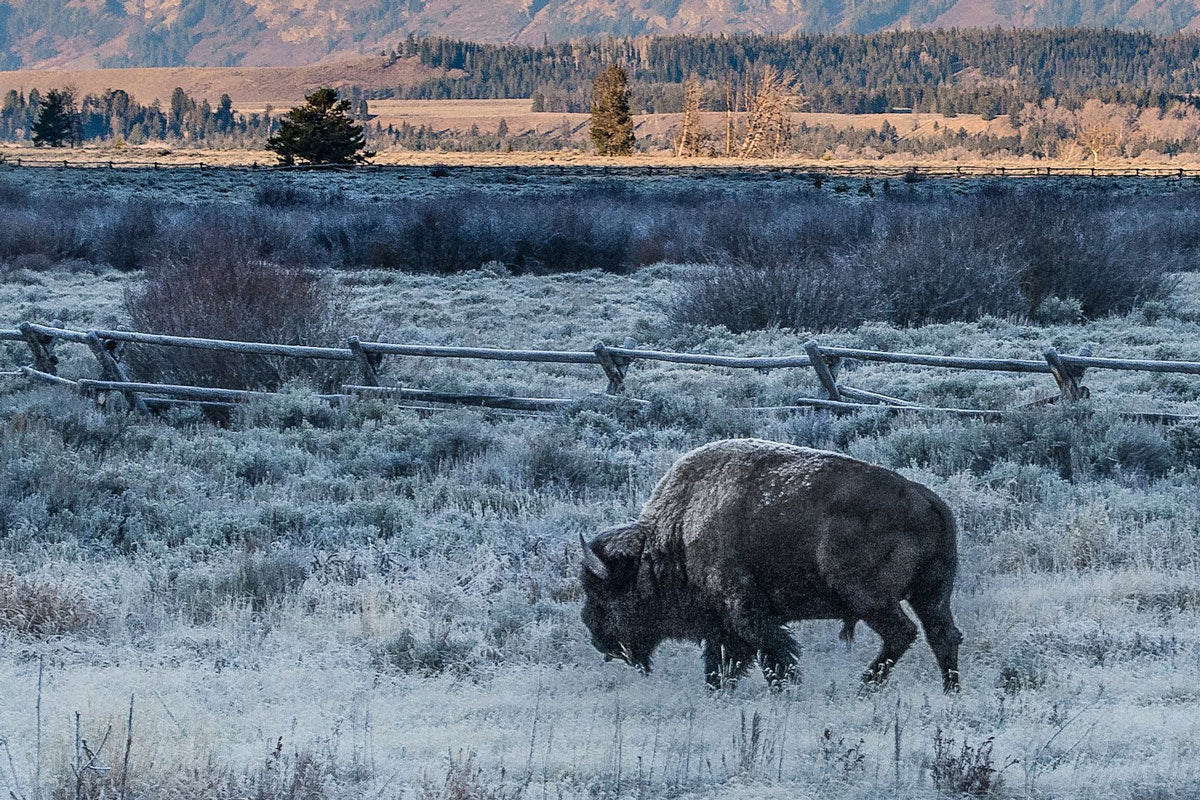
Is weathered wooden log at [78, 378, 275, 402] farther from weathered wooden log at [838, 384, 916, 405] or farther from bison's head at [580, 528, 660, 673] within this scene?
bison's head at [580, 528, 660, 673]

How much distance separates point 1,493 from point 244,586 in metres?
2.71

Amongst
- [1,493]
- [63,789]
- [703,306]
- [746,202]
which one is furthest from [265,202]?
[63,789]

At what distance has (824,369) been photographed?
11.0 meters

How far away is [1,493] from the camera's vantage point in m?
8.54

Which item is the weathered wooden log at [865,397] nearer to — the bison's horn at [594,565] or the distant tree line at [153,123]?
the bison's horn at [594,565]

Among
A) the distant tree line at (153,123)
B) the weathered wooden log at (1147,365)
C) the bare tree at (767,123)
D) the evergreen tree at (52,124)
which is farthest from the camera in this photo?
the distant tree line at (153,123)

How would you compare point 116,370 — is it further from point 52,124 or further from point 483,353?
point 52,124

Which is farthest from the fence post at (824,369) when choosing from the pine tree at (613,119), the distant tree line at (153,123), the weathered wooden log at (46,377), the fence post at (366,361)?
the distant tree line at (153,123)

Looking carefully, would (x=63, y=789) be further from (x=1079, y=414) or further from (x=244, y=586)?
(x=1079, y=414)

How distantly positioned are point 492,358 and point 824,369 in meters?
2.89

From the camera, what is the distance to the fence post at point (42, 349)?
1306 centimetres

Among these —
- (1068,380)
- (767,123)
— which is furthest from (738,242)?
(767,123)

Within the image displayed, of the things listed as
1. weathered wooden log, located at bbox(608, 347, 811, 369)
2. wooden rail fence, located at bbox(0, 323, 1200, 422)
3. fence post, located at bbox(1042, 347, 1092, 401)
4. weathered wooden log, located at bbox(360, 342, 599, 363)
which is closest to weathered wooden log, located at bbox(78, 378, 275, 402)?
wooden rail fence, located at bbox(0, 323, 1200, 422)

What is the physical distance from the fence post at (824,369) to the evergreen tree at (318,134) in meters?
42.7
